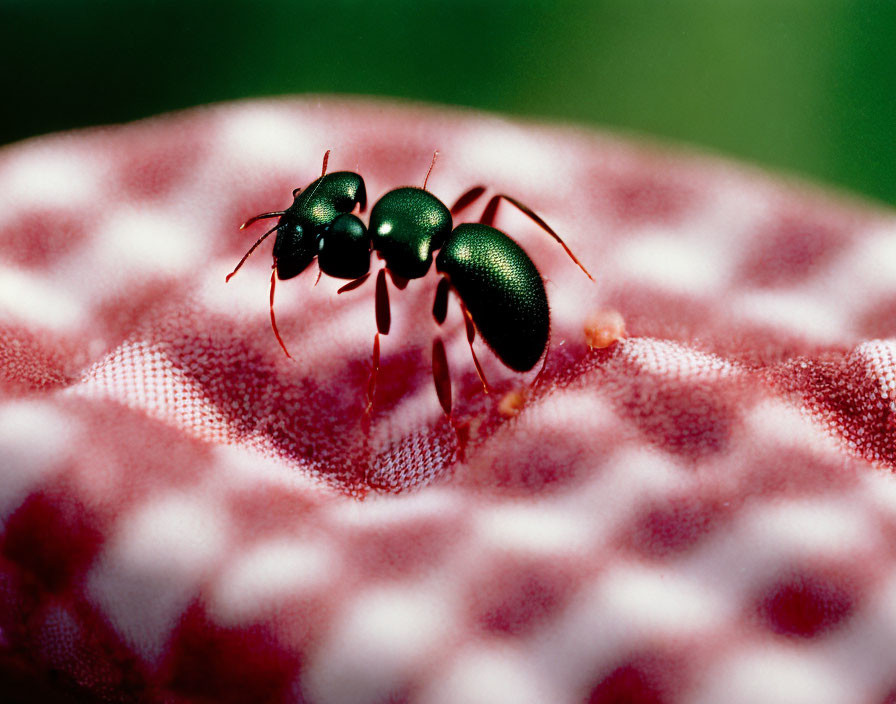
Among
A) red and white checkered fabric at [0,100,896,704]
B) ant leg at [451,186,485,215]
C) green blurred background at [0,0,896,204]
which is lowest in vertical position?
red and white checkered fabric at [0,100,896,704]

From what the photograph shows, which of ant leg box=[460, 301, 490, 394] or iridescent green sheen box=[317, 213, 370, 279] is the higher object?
iridescent green sheen box=[317, 213, 370, 279]

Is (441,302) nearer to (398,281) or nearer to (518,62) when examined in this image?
(398,281)

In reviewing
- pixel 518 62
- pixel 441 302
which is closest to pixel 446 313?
pixel 441 302

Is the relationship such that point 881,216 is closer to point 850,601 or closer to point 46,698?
point 850,601

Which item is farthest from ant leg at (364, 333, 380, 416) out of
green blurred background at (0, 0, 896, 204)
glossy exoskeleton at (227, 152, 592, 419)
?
green blurred background at (0, 0, 896, 204)

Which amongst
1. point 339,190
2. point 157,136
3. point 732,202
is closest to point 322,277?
point 339,190

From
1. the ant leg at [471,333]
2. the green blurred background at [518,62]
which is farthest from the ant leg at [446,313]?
the green blurred background at [518,62]

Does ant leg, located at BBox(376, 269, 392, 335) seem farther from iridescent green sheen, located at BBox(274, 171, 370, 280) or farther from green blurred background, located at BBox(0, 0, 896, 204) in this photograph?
green blurred background, located at BBox(0, 0, 896, 204)
